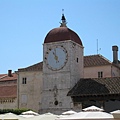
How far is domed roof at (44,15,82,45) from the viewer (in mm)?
39469

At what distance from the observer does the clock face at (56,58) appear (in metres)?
39.2

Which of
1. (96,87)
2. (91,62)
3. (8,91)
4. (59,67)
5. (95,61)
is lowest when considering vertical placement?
(8,91)

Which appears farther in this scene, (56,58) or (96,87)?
(56,58)

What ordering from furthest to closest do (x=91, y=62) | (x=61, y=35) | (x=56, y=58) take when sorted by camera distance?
(x=91, y=62) → (x=61, y=35) → (x=56, y=58)

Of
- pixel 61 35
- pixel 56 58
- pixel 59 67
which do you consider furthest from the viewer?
pixel 61 35

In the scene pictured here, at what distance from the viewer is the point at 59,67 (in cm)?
3931

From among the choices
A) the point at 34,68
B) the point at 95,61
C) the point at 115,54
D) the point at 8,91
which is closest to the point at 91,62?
the point at 95,61

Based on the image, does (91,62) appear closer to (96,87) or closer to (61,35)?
(61,35)

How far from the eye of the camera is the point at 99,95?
115 ft

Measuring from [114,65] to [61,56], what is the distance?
10057 mm

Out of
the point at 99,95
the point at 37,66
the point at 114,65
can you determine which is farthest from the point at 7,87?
the point at 99,95

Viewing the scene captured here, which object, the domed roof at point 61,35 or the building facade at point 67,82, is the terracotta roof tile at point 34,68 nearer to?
the building facade at point 67,82

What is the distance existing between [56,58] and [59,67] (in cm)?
108

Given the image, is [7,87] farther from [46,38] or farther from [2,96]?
[46,38]
